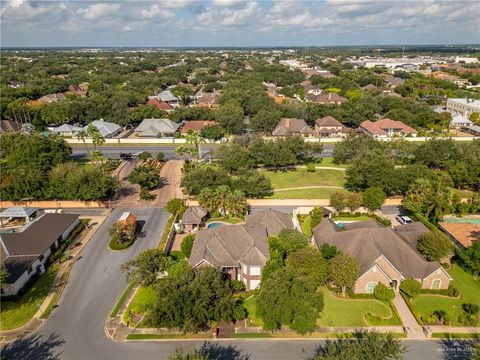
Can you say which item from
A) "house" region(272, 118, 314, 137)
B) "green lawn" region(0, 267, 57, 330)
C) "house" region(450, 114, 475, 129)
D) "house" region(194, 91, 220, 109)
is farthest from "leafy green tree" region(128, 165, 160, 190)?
"house" region(450, 114, 475, 129)

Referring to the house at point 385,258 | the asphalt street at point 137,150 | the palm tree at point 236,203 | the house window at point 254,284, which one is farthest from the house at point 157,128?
the house window at point 254,284

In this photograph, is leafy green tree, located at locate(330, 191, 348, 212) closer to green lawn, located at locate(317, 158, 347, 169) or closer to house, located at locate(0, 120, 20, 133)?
green lawn, located at locate(317, 158, 347, 169)

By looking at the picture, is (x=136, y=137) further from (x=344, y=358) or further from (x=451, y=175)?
(x=344, y=358)

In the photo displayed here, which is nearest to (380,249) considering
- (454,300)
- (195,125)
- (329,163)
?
(454,300)

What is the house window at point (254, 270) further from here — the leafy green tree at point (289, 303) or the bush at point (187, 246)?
the bush at point (187, 246)

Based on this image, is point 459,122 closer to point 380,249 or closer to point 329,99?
point 329,99

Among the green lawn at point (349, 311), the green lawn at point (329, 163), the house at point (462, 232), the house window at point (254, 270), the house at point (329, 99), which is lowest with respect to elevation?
the green lawn at point (349, 311)

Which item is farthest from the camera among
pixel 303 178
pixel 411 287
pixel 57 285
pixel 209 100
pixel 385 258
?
pixel 209 100

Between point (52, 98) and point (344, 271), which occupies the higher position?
point (52, 98)
